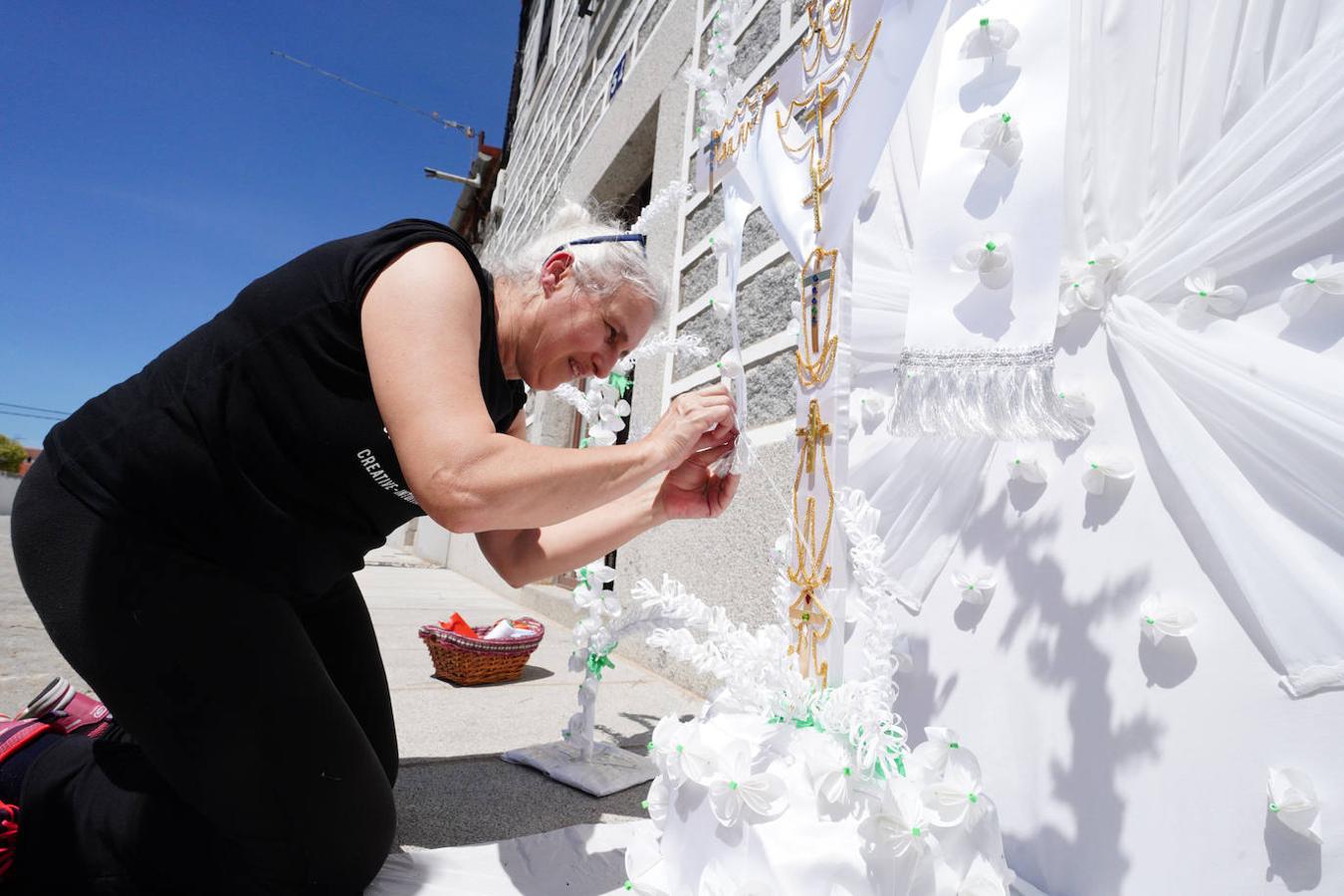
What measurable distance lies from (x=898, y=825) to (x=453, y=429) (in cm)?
Answer: 76

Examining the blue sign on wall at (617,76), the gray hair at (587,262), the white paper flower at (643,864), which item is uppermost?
the blue sign on wall at (617,76)

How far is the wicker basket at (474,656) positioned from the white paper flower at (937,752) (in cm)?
207

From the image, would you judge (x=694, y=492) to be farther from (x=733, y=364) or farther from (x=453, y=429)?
(x=453, y=429)

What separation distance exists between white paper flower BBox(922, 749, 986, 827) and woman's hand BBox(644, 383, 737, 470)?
60 centimetres

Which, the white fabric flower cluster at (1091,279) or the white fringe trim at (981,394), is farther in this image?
the white fabric flower cluster at (1091,279)

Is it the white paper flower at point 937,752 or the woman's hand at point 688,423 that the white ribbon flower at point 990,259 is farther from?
the white paper flower at point 937,752

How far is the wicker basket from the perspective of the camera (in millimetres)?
2668

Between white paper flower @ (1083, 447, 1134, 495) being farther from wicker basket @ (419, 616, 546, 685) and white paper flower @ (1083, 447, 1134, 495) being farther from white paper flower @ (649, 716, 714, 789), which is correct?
wicker basket @ (419, 616, 546, 685)

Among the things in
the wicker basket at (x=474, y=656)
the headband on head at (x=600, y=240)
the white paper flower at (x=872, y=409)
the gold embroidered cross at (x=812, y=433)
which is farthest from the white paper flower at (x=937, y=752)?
the wicker basket at (x=474, y=656)

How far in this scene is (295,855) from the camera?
1.14 metres

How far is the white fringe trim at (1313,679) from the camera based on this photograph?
2.50 feet

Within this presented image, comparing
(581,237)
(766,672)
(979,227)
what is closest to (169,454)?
(581,237)

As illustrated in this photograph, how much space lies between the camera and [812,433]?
1.28 m

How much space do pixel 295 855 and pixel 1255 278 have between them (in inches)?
61.2
